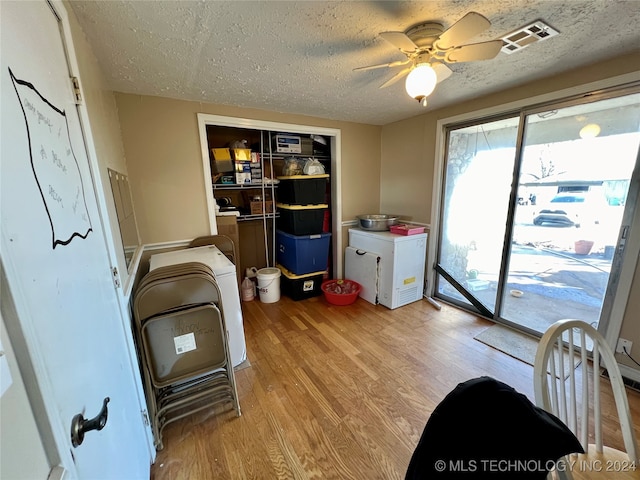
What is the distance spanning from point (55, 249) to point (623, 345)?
312 cm

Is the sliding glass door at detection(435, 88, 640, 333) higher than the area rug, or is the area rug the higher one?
the sliding glass door at detection(435, 88, 640, 333)

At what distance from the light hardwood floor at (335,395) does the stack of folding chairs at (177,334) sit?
0.17 metres

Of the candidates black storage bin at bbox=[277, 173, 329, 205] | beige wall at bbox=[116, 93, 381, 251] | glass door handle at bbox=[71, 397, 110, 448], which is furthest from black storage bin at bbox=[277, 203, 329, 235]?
glass door handle at bbox=[71, 397, 110, 448]

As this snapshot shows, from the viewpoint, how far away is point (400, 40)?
1.26m

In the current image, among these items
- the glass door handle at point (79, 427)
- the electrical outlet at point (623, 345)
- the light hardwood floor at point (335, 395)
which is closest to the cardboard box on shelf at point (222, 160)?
the light hardwood floor at point (335, 395)

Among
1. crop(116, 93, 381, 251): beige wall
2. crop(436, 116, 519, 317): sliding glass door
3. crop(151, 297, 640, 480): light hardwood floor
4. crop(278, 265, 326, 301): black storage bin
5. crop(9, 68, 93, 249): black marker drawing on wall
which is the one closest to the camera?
crop(9, 68, 93, 249): black marker drawing on wall

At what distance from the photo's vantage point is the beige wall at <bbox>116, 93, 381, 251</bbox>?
86.4 inches

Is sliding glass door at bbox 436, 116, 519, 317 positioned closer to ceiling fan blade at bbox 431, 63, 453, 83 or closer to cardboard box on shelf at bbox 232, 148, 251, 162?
ceiling fan blade at bbox 431, 63, 453, 83

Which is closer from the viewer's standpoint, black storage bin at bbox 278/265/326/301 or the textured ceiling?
the textured ceiling

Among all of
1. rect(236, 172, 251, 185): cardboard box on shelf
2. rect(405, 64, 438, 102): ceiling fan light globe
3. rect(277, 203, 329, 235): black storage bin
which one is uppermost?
rect(405, 64, 438, 102): ceiling fan light globe

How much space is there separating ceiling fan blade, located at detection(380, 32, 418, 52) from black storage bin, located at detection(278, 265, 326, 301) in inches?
94.9

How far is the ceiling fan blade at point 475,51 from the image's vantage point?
1257 mm

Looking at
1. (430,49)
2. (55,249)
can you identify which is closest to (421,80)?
(430,49)

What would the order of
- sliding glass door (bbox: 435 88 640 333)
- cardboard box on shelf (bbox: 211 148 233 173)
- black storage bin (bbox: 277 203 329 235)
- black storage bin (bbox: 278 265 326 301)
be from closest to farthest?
sliding glass door (bbox: 435 88 640 333)
cardboard box on shelf (bbox: 211 148 233 173)
black storage bin (bbox: 277 203 329 235)
black storage bin (bbox: 278 265 326 301)
